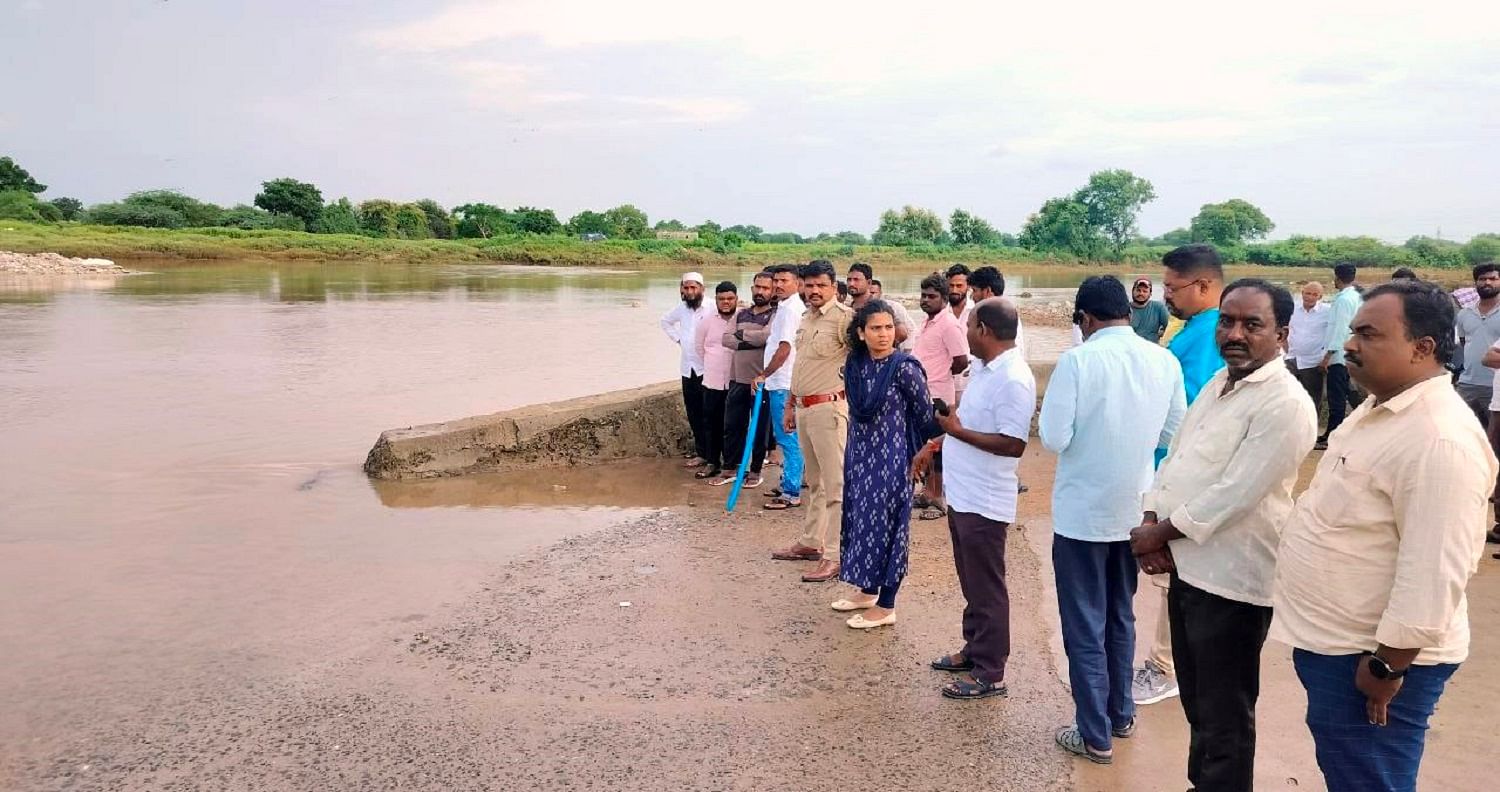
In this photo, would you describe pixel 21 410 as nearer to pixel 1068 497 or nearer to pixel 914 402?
pixel 914 402

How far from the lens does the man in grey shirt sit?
6.19 metres

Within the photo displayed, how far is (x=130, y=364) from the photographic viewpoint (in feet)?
44.5

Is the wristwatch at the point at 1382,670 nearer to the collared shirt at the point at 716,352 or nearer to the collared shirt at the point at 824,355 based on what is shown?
the collared shirt at the point at 824,355

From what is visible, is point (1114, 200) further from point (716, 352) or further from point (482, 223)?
point (716, 352)

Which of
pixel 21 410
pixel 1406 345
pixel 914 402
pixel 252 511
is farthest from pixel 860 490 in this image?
pixel 21 410

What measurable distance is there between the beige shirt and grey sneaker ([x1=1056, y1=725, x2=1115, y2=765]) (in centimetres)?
118

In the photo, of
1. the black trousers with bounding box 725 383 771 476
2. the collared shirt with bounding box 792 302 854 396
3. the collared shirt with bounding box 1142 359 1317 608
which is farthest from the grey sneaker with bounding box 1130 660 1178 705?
the black trousers with bounding box 725 383 771 476

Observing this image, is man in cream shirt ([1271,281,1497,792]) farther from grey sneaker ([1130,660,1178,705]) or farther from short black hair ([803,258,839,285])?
short black hair ([803,258,839,285])

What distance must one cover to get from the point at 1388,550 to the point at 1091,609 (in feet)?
4.24

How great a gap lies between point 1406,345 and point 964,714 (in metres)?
2.12

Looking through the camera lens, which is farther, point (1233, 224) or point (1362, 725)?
point (1233, 224)

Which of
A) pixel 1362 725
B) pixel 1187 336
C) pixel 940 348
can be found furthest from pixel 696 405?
pixel 1362 725

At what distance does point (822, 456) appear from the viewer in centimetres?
549

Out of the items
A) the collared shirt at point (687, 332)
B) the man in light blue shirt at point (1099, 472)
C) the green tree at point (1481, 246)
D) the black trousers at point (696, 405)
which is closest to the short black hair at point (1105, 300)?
the man in light blue shirt at point (1099, 472)
